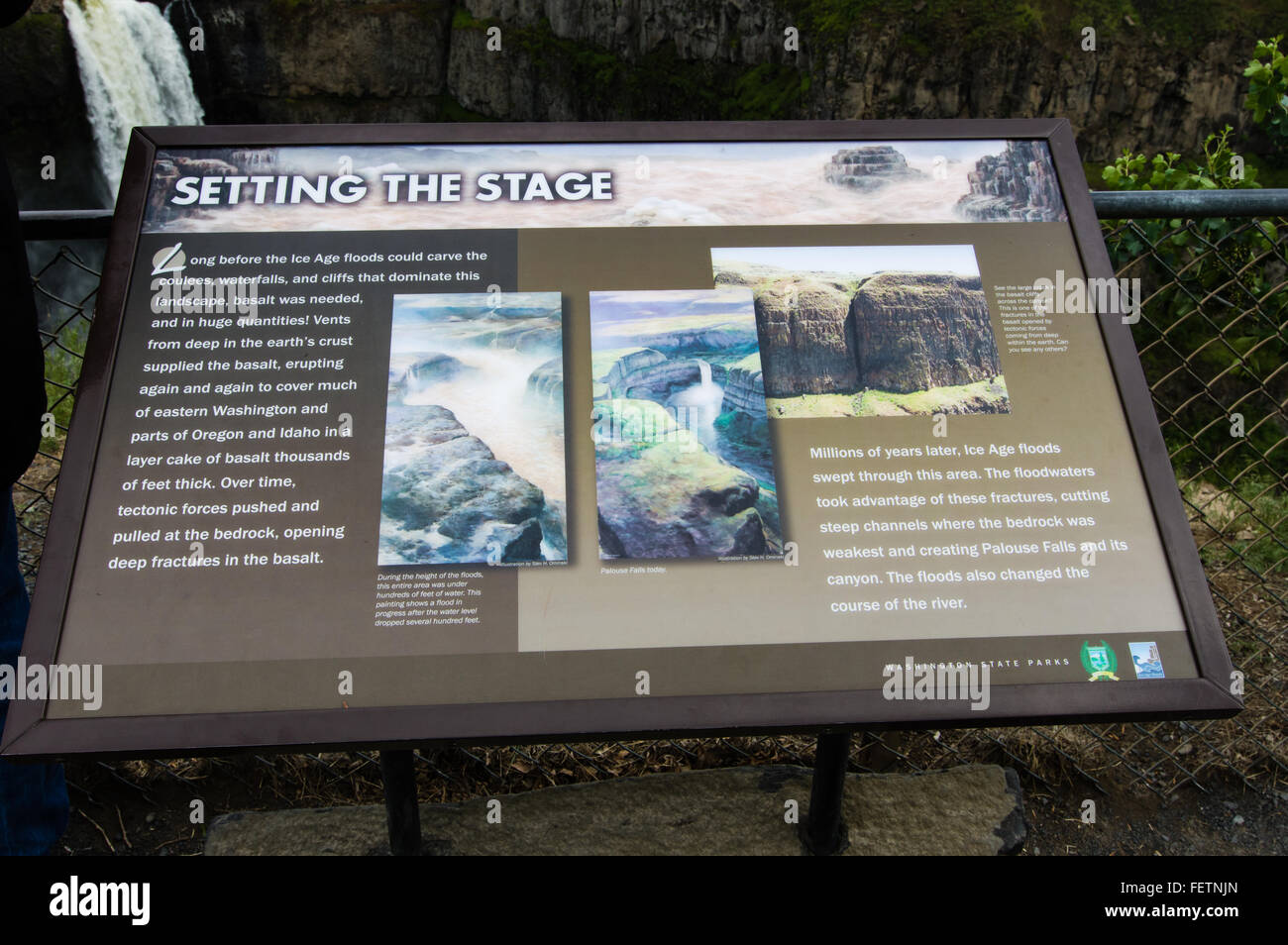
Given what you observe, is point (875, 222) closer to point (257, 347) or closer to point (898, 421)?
point (898, 421)

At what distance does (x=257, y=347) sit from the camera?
69.2 inches

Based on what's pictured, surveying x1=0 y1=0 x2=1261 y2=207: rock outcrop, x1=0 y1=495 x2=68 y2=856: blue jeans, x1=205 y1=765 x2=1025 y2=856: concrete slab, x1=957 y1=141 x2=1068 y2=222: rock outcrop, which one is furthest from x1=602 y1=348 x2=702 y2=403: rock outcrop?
x1=0 y1=0 x2=1261 y2=207: rock outcrop

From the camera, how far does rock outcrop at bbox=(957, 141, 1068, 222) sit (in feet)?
6.48

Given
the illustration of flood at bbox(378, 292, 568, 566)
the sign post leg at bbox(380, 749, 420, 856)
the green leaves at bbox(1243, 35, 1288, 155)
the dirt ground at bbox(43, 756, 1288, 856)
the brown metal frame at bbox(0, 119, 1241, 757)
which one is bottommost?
the dirt ground at bbox(43, 756, 1288, 856)

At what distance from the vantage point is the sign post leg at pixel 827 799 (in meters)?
2.14

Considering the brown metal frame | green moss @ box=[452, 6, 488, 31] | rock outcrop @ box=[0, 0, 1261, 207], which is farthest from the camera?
green moss @ box=[452, 6, 488, 31]

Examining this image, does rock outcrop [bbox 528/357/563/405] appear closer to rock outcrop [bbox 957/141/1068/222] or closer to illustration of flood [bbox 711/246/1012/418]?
illustration of flood [bbox 711/246/1012/418]

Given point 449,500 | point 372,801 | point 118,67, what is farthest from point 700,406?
point 118,67

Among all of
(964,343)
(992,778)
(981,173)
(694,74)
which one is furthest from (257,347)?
(694,74)

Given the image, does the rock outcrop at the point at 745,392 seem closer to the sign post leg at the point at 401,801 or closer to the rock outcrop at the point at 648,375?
the rock outcrop at the point at 648,375

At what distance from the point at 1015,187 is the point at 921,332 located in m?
0.45

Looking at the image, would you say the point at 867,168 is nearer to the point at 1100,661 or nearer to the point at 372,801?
the point at 1100,661

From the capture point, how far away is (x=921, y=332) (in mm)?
1845

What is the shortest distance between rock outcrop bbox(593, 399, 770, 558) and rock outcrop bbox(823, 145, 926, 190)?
28.0 inches
